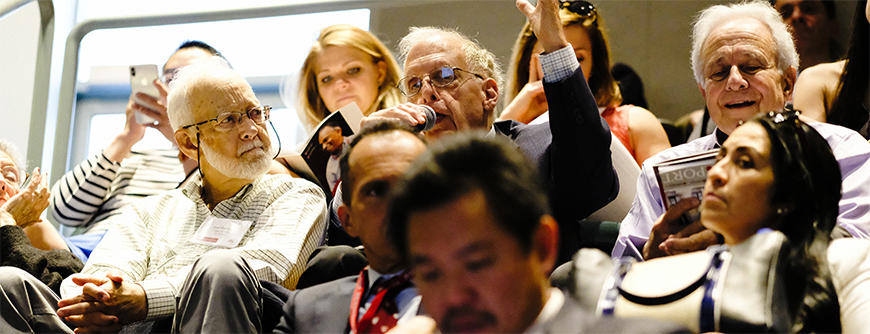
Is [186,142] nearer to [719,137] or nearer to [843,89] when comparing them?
[719,137]

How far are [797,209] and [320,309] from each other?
93 centimetres

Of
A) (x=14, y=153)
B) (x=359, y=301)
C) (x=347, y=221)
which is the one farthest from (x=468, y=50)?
(x=14, y=153)

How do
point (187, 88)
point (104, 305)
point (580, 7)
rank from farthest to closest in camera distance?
point (580, 7)
point (187, 88)
point (104, 305)

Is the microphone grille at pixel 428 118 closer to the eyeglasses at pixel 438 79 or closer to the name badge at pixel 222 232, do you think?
the eyeglasses at pixel 438 79

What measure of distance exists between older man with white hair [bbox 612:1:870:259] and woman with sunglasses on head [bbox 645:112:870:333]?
261 millimetres

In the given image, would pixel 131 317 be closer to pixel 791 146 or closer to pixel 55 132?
pixel 791 146

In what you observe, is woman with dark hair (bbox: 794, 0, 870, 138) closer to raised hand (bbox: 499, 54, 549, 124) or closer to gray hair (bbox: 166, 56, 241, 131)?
raised hand (bbox: 499, 54, 549, 124)

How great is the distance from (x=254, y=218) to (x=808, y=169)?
Answer: 1504mm

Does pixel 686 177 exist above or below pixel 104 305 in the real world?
above

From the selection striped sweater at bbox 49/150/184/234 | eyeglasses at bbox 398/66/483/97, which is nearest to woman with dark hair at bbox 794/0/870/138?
eyeglasses at bbox 398/66/483/97

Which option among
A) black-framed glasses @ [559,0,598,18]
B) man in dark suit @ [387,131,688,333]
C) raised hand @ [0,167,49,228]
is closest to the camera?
man in dark suit @ [387,131,688,333]

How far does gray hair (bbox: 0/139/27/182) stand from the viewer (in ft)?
9.16

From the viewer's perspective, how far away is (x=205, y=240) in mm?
2088

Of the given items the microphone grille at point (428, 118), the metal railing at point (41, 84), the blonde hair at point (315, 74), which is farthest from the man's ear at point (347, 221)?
the metal railing at point (41, 84)
